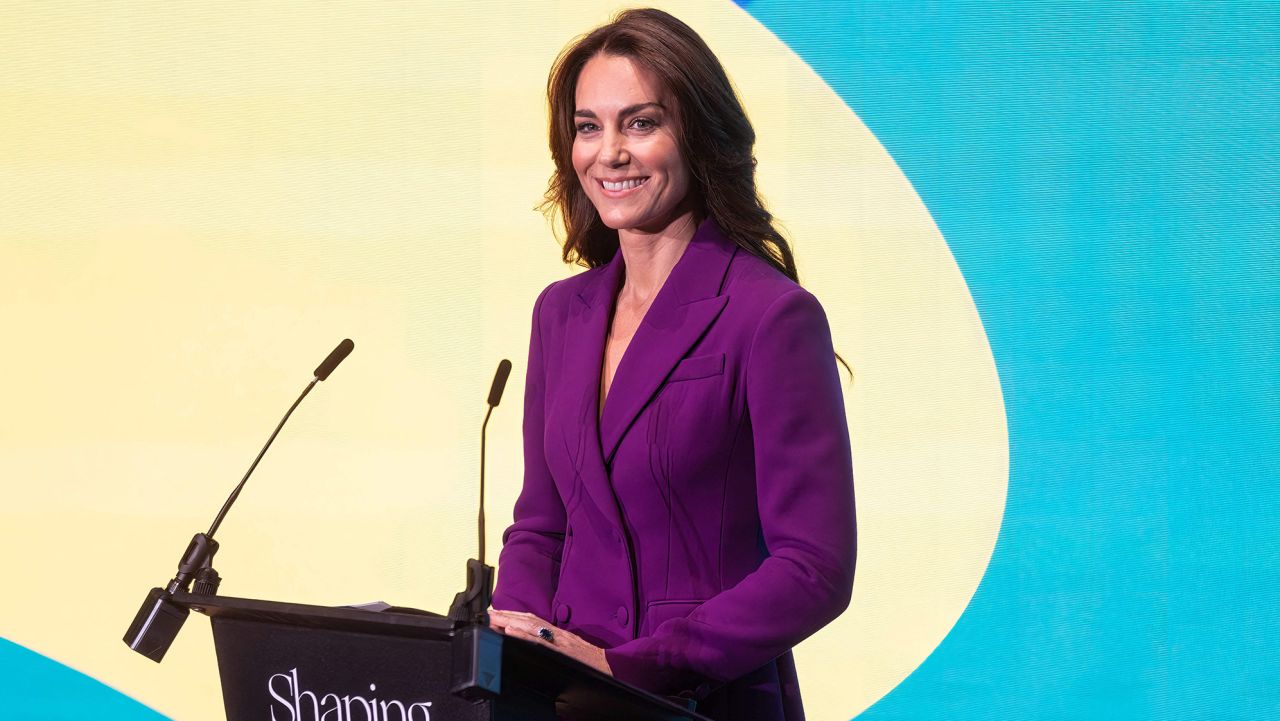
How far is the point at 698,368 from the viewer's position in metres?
1.68

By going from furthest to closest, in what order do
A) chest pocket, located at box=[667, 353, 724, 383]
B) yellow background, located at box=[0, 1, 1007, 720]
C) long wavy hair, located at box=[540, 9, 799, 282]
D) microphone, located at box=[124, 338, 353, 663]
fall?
yellow background, located at box=[0, 1, 1007, 720], long wavy hair, located at box=[540, 9, 799, 282], chest pocket, located at box=[667, 353, 724, 383], microphone, located at box=[124, 338, 353, 663]

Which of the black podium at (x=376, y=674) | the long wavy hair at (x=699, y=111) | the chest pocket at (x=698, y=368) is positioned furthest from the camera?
the long wavy hair at (x=699, y=111)

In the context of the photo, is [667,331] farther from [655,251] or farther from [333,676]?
[333,676]

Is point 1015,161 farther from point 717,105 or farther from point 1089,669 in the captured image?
point 717,105

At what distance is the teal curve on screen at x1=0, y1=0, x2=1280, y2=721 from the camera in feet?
9.25

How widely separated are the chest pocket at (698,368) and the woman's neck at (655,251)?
0.19 m

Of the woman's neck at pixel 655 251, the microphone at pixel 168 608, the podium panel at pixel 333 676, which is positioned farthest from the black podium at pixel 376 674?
the woman's neck at pixel 655 251

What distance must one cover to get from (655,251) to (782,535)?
48 centimetres

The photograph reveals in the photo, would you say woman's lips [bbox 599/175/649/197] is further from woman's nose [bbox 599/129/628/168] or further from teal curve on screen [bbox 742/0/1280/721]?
teal curve on screen [bbox 742/0/1280/721]

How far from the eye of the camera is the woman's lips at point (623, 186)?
1.81 m

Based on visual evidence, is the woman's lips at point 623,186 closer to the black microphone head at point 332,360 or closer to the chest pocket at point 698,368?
the chest pocket at point 698,368

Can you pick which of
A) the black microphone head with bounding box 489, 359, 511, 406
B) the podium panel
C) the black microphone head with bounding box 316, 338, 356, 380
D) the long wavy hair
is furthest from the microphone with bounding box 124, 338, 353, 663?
the long wavy hair

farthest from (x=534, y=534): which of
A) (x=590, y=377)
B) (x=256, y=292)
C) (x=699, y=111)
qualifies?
(x=256, y=292)

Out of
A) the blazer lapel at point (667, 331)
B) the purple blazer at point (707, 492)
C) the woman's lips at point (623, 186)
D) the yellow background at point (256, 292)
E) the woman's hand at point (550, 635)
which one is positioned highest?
the yellow background at point (256, 292)
